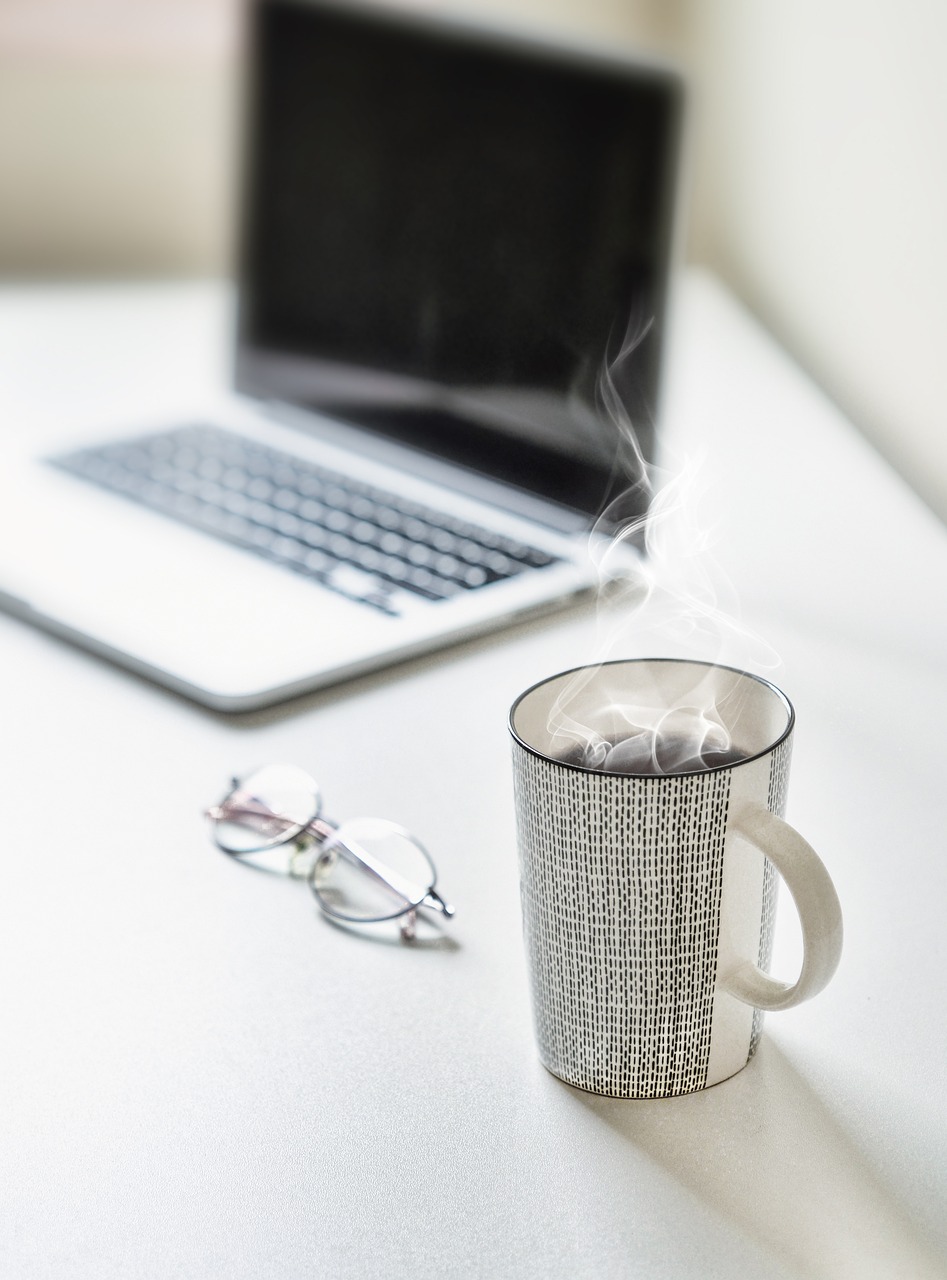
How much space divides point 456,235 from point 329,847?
51cm

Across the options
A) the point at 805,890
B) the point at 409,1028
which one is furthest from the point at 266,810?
the point at 805,890

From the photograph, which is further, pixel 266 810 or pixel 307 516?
pixel 307 516

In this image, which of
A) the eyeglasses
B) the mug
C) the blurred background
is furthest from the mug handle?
the blurred background

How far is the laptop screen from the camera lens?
80 cm

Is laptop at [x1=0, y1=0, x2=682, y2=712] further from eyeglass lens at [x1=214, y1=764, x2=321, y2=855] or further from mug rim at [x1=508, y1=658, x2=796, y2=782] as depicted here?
mug rim at [x1=508, y1=658, x2=796, y2=782]

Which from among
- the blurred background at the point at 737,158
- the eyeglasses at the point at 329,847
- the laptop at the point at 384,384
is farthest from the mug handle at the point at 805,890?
the blurred background at the point at 737,158

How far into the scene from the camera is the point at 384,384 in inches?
38.9

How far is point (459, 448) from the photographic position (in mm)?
914

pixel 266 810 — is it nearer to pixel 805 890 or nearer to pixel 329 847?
pixel 329 847

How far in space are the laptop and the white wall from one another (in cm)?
25

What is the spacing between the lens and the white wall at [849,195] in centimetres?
94

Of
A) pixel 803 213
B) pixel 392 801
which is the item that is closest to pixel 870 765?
pixel 392 801

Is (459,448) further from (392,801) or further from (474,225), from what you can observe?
(392,801)

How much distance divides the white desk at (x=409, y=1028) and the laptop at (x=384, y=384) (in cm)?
5
